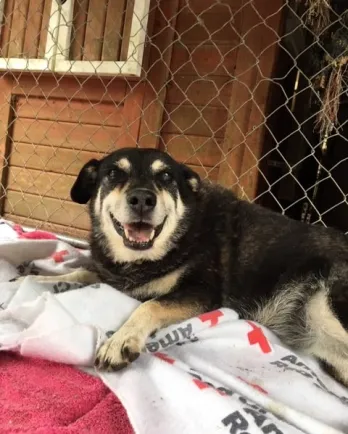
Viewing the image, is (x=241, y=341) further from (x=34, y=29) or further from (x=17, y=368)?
(x=34, y=29)

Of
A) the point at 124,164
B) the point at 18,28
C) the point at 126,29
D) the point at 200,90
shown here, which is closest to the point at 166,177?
the point at 124,164

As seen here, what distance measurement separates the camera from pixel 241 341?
1285 mm

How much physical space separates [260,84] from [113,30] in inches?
43.0

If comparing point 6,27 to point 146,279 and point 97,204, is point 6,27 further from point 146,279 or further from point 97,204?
point 146,279

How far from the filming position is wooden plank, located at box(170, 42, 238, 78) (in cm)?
250

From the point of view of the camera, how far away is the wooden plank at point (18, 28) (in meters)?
3.25

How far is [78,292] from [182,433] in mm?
633

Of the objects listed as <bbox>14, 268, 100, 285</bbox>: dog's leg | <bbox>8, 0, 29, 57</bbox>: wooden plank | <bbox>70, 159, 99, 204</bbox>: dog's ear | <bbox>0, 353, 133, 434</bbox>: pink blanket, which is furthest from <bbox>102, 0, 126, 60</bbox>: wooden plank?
<bbox>0, 353, 133, 434</bbox>: pink blanket

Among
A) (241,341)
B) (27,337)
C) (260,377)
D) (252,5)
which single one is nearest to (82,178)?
(27,337)

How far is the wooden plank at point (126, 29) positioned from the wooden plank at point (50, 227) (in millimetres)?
1181

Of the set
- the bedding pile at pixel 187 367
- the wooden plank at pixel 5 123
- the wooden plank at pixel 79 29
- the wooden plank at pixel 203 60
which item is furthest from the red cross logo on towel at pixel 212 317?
the wooden plank at pixel 5 123

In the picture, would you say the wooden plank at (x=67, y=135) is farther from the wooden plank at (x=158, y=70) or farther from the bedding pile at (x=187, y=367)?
the bedding pile at (x=187, y=367)

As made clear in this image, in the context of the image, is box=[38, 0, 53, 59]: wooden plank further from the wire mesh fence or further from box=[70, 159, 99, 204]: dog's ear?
box=[70, 159, 99, 204]: dog's ear

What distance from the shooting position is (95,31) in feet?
9.53
